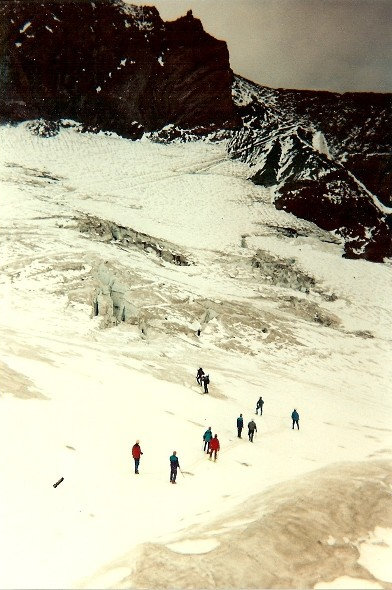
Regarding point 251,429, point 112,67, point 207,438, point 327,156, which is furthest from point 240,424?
point 112,67

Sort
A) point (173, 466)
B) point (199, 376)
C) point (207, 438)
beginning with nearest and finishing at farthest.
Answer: point (173, 466) < point (207, 438) < point (199, 376)

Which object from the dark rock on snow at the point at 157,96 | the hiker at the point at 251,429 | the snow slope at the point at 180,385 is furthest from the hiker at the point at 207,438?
the dark rock on snow at the point at 157,96

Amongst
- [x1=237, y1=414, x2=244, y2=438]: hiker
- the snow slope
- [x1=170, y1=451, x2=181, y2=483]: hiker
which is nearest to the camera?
the snow slope

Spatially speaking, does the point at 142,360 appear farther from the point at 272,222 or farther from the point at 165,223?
the point at 272,222

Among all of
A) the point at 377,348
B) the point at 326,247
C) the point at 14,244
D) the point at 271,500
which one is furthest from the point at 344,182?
the point at 271,500

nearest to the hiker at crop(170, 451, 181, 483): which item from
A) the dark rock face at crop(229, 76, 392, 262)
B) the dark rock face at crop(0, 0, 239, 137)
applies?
the dark rock face at crop(229, 76, 392, 262)

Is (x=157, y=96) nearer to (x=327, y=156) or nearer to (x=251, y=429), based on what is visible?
(x=327, y=156)

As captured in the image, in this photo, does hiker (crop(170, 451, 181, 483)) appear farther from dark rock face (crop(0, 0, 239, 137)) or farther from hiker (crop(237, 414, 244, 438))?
dark rock face (crop(0, 0, 239, 137))
